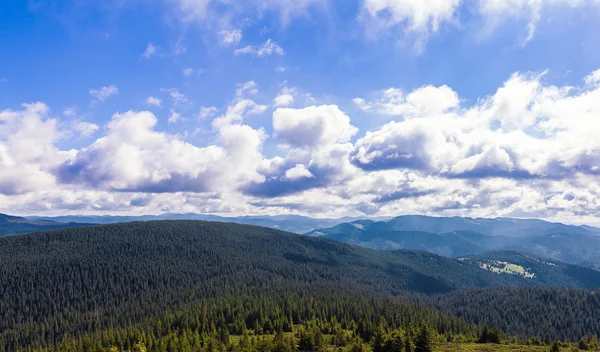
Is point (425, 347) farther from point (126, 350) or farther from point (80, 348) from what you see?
point (80, 348)

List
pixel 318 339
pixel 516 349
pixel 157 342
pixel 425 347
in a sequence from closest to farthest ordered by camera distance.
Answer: pixel 425 347, pixel 516 349, pixel 318 339, pixel 157 342

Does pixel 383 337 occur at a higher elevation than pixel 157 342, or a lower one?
higher

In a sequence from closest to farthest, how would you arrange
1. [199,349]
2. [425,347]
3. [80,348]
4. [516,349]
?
[425,347] → [516,349] → [199,349] → [80,348]

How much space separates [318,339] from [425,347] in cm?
4518

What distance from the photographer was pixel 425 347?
11894cm

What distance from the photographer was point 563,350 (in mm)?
125312

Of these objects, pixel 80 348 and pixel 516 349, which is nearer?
pixel 516 349

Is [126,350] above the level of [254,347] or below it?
below

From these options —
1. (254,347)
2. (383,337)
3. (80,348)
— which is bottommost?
(80,348)

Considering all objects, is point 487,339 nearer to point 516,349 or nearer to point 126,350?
point 516,349

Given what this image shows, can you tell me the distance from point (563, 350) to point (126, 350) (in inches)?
7589

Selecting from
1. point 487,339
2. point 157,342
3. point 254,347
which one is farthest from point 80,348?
point 487,339

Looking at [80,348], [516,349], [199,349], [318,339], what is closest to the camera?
[516,349]

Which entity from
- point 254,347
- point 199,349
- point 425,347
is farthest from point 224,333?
point 425,347
